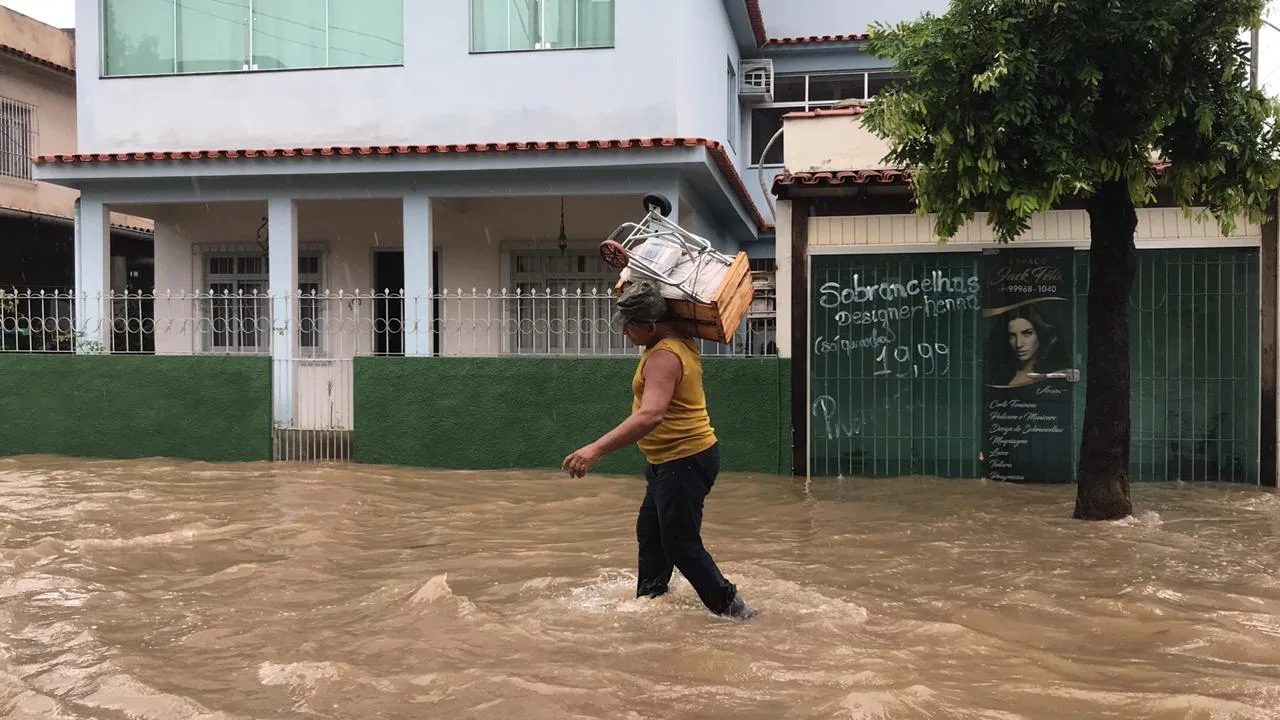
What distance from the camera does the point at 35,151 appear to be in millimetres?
17234

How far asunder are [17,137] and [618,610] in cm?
1630

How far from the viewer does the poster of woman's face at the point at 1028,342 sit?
8961 millimetres

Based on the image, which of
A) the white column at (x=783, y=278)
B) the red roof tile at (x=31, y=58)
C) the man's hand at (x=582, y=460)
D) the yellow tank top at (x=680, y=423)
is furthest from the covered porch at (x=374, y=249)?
the man's hand at (x=582, y=460)

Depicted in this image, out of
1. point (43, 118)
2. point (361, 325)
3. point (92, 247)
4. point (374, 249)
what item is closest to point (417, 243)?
point (361, 325)

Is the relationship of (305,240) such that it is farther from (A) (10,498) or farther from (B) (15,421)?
(A) (10,498)

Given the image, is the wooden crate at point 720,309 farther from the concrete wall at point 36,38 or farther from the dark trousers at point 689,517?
the concrete wall at point 36,38

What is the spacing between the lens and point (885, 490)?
8.88m

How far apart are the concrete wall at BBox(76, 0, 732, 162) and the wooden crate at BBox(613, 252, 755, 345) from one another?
695 centimetres

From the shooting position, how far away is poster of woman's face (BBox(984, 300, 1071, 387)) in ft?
29.4

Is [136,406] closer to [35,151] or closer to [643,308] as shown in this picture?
[643,308]

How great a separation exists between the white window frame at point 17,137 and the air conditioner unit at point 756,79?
11522 mm

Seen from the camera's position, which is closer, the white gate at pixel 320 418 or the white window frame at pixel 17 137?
the white gate at pixel 320 418

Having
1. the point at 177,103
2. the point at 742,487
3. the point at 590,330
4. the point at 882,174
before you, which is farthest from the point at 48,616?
the point at 177,103

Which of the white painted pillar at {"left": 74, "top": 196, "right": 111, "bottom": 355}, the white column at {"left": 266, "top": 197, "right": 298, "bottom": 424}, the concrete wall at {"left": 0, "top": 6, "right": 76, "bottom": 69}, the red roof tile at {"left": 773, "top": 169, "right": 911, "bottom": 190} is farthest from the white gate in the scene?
the concrete wall at {"left": 0, "top": 6, "right": 76, "bottom": 69}
